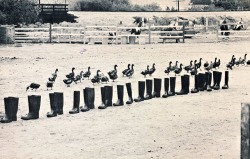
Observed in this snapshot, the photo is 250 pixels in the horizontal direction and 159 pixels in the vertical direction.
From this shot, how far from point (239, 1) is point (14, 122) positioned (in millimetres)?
78937

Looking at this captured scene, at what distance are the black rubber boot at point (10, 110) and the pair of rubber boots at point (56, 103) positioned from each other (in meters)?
0.77

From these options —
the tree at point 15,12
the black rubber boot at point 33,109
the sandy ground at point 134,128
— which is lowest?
the sandy ground at point 134,128

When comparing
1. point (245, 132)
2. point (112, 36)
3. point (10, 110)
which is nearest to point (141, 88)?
point (10, 110)

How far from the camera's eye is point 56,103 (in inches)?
476

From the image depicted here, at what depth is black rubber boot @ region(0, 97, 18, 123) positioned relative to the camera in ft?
37.3

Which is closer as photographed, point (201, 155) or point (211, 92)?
point (201, 155)

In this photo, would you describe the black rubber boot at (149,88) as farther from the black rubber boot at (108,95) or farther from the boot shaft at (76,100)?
the boot shaft at (76,100)

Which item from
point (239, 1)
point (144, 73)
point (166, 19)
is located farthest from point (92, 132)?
point (239, 1)

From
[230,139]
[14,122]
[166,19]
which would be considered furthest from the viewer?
[166,19]

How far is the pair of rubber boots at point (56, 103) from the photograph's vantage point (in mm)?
12030

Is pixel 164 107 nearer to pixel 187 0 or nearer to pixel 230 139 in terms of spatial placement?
pixel 230 139

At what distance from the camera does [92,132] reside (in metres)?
10.2

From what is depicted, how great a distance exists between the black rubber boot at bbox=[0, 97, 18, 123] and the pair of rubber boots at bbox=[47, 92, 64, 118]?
30.4 inches

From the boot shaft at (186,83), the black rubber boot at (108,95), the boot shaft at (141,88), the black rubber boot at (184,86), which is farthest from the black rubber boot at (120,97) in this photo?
the boot shaft at (186,83)
